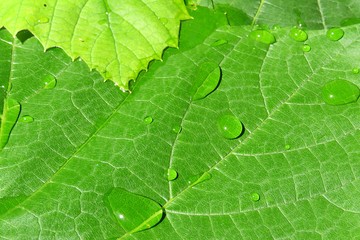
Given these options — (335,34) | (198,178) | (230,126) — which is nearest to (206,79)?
(230,126)

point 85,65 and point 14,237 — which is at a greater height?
point 85,65

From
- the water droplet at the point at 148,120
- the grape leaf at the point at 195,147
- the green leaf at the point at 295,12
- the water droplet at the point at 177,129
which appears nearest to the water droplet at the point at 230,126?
the grape leaf at the point at 195,147

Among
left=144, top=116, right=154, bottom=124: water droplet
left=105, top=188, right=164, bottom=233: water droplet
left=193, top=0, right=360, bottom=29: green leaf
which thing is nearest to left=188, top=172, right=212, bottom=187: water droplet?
left=105, top=188, right=164, bottom=233: water droplet

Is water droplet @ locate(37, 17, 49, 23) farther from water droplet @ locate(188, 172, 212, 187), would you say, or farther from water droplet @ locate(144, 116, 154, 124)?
water droplet @ locate(188, 172, 212, 187)

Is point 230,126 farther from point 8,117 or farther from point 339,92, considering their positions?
point 8,117

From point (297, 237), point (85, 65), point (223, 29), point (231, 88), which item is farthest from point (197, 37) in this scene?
point (297, 237)

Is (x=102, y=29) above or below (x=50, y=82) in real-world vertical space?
above

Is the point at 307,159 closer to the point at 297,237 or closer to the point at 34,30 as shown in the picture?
the point at 297,237
